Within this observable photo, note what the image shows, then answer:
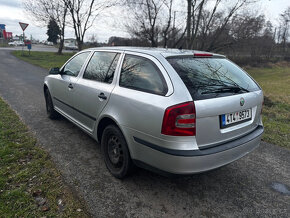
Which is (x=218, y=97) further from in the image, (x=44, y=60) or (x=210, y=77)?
(x=44, y=60)

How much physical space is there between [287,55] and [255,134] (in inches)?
1520

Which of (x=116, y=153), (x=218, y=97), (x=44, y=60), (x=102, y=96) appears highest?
(x=44, y=60)

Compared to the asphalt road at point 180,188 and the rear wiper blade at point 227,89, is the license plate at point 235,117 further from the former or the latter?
the asphalt road at point 180,188

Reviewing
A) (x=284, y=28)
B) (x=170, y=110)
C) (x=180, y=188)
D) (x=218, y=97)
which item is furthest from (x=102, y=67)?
(x=284, y=28)

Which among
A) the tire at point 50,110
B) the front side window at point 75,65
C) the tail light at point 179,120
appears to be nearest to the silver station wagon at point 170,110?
the tail light at point 179,120

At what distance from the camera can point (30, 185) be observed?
2.62 metres

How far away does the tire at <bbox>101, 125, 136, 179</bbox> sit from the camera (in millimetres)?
2635

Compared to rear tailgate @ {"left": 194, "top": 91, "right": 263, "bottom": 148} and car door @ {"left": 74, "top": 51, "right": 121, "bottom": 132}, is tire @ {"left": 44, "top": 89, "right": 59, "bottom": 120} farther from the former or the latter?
rear tailgate @ {"left": 194, "top": 91, "right": 263, "bottom": 148}

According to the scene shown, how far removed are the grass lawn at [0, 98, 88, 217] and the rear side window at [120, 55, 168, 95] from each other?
4.77 ft

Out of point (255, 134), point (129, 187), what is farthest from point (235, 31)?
point (129, 187)

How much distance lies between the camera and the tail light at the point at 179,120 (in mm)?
2084

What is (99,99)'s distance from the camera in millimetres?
2990

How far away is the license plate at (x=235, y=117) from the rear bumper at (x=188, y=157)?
223 millimetres

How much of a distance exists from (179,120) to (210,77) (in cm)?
77
